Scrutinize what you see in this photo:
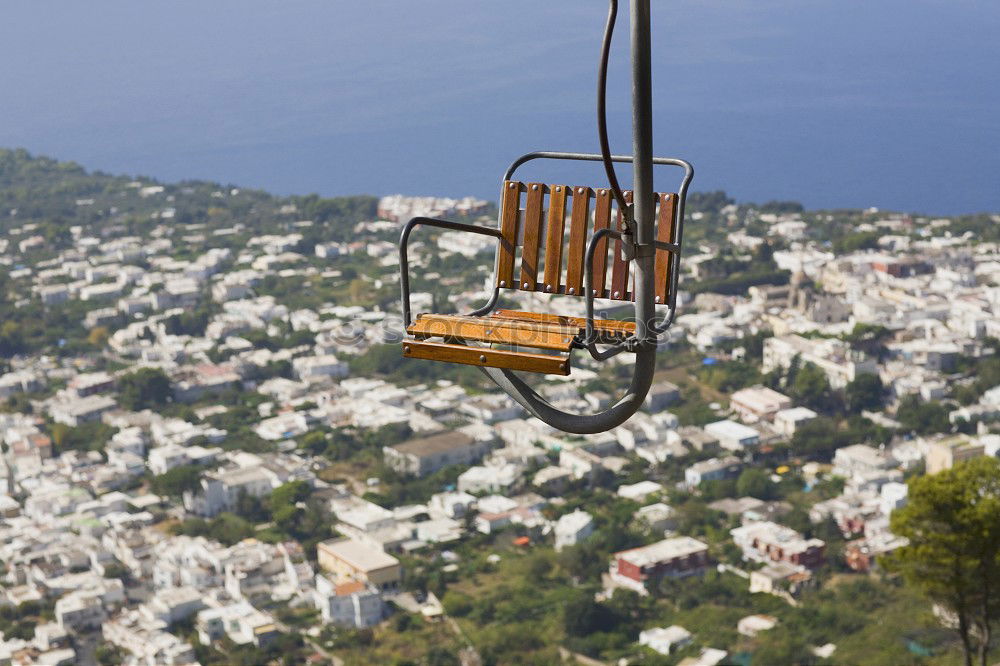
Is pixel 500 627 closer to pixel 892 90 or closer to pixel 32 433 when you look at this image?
pixel 32 433

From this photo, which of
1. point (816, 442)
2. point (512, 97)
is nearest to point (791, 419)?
point (816, 442)

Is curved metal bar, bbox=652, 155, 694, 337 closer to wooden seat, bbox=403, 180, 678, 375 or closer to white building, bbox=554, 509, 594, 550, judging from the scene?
wooden seat, bbox=403, 180, 678, 375

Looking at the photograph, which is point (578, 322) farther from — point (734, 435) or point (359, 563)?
point (734, 435)

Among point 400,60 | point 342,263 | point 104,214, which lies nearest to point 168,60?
point 400,60

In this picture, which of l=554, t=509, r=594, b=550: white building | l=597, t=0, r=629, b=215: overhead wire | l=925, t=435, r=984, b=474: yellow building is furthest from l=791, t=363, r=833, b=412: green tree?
l=597, t=0, r=629, b=215: overhead wire

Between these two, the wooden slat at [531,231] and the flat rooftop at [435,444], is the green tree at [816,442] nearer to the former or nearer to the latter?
the flat rooftop at [435,444]

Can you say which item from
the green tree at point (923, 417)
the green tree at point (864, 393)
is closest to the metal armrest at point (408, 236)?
the green tree at point (923, 417)
